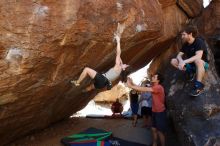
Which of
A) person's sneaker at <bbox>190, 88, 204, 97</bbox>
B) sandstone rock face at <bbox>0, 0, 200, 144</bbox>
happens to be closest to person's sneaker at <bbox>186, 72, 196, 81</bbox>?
person's sneaker at <bbox>190, 88, 204, 97</bbox>

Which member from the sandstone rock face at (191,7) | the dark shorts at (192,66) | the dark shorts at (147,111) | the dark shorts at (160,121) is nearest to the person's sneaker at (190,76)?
the dark shorts at (192,66)

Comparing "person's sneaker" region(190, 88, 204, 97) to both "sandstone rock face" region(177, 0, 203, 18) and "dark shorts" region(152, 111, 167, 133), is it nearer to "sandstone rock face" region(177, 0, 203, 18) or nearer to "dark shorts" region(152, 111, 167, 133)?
"dark shorts" region(152, 111, 167, 133)

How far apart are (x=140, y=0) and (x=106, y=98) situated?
1389 centimetres

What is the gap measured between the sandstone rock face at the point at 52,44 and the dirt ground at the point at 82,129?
66cm

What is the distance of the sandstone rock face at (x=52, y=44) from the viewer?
232 inches

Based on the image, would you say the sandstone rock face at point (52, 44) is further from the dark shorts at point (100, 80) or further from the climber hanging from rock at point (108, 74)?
the dark shorts at point (100, 80)

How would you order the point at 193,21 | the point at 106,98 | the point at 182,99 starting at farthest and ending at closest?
the point at 106,98 < the point at 193,21 < the point at 182,99

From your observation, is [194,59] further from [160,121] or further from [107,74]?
[107,74]

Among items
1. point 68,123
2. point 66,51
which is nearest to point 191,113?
point 66,51

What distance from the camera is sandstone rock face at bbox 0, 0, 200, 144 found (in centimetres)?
590

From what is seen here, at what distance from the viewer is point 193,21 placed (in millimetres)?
13023

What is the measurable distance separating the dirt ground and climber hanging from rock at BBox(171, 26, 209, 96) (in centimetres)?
223

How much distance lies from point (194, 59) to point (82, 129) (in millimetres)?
4488

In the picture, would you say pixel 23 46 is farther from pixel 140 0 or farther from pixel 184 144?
pixel 184 144
